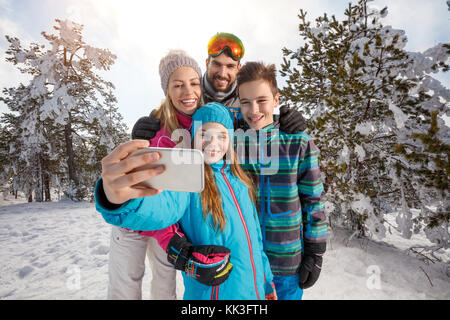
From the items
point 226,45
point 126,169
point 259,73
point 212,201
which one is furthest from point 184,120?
point 226,45

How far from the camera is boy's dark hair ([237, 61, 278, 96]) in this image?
2.05m

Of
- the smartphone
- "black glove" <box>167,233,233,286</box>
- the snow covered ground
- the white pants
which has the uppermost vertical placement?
the smartphone

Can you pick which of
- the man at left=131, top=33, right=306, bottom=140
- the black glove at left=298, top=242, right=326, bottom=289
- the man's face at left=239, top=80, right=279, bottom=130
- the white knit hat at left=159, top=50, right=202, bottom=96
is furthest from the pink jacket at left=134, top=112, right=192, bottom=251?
the black glove at left=298, top=242, right=326, bottom=289

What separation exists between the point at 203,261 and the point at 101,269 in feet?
12.1

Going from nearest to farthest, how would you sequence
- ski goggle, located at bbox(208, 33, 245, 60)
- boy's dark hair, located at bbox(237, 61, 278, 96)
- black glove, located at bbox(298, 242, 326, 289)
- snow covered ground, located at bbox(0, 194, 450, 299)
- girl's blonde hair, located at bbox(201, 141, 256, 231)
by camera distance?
girl's blonde hair, located at bbox(201, 141, 256, 231) < black glove, located at bbox(298, 242, 326, 289) < boy's dark hair, located at bbox(237, 61, 278, 96) < ski goggle, located at bbox(208, 33, 245, 60) < snow covered ground, located at bbox(0, 194, 450, 299)

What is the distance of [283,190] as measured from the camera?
6.45 feet

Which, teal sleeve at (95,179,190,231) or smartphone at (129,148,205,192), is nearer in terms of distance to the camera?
smartphone at (129,148,205,192)

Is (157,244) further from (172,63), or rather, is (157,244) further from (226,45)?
(226,45)

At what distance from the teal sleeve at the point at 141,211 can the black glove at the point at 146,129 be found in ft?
3.13

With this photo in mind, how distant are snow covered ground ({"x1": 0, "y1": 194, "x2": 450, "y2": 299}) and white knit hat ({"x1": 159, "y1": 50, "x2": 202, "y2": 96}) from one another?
326 centimetres

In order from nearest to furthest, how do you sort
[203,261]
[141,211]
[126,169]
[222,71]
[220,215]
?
[126,169]
[141,211]
[203,261]
[220,215]
[222,71]

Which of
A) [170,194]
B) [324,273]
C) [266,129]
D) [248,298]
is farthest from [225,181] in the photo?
[324,273]

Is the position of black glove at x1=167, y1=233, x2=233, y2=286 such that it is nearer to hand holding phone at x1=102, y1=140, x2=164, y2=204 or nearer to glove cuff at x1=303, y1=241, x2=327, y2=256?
hand holding phone at x1=102, y1=140, x2=164, y2=204
